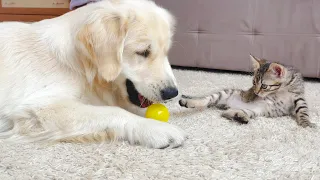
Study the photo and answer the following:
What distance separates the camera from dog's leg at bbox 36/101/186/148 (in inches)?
38.3

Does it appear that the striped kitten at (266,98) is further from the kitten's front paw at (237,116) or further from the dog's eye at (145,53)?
the dog's eye at (145,53)

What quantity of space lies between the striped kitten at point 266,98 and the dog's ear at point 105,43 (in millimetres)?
403

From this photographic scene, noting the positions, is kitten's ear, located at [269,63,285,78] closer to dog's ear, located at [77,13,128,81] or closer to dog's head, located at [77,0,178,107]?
dog's head, located at [77,0,178,107]

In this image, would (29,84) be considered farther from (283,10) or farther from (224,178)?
(283,10)

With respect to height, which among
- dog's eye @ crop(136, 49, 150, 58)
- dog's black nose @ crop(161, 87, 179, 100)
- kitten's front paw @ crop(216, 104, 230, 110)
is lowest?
kitten's front paw @ crop(216, 104, 230, 110)

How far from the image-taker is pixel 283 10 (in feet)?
7.20

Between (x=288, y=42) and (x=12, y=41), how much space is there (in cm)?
171

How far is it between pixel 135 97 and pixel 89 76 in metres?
0.17

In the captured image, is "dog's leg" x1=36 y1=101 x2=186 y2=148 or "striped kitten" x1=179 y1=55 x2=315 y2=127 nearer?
"dog's leg" x1=36 y1=101 x2=186 y2=148

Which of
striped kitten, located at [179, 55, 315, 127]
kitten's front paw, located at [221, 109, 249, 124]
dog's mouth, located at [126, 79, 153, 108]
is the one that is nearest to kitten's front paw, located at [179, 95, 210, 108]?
striped kitten, located at [179, 55, 315, 127]

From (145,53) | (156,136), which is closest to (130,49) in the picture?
(145,53)

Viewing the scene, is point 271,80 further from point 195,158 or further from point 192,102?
point 195,158

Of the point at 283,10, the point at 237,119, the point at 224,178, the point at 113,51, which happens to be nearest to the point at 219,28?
the point at 283,10

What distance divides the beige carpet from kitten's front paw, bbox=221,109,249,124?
4 cm
